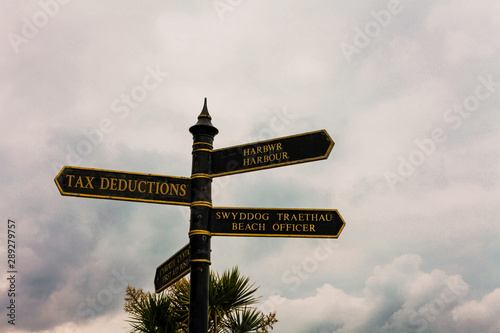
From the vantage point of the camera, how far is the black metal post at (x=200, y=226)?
249 inches

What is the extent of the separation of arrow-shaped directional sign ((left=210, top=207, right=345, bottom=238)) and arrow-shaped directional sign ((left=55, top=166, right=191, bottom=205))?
557mm

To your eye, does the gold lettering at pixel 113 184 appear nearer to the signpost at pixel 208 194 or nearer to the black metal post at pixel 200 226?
the signpost at pixel 208 194

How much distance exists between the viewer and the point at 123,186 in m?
6.65

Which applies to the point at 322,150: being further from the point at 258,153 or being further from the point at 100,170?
the point at 100,170

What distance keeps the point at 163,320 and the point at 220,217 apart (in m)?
5.07

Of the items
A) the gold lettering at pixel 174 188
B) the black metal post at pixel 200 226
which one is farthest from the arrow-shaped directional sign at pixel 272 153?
the gold lettering at pixel 174 188

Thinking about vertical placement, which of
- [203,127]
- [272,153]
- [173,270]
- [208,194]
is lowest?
[173,270]

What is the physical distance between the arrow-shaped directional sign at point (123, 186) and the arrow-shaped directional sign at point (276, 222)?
0.56m

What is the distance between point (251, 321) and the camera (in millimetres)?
10539

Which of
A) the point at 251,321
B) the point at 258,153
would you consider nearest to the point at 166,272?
the point at 258,153

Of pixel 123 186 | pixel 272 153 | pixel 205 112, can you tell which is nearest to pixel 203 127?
pixel 205 112

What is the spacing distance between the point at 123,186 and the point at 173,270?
1.49 m

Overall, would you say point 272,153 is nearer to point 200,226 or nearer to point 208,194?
point 208,194

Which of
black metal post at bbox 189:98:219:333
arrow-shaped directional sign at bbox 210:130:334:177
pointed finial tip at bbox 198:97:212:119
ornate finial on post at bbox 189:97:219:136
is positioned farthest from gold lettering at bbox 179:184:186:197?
pointed finial tip at bbox 198:97:212:119
